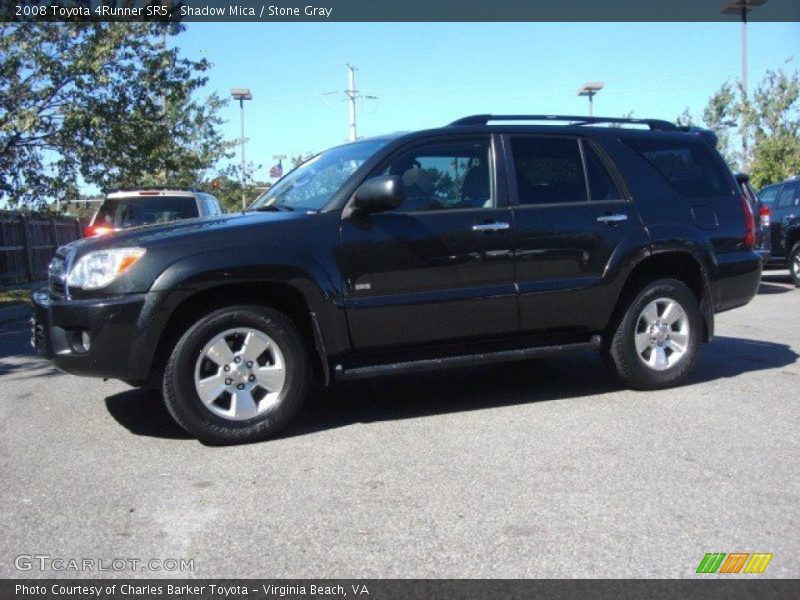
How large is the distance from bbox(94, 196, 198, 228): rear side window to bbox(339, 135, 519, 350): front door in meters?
6.75

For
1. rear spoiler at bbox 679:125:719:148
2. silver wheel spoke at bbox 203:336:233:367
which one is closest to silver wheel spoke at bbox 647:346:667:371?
rear spoiler at bbox 679:125:719:148

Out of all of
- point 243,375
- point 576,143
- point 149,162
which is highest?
point 149,162

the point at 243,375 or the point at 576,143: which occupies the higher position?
the point at 576,143

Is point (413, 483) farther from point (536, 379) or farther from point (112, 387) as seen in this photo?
point (112, 387)

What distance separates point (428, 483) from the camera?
4.10m

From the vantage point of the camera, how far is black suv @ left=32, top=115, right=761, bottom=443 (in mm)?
4676

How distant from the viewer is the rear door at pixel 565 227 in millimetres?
5508

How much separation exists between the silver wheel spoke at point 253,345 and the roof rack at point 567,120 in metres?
2.10

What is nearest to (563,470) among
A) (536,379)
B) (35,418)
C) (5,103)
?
(536,379)

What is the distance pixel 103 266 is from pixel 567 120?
3.58 metres

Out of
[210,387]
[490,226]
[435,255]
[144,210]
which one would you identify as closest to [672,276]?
[490,226]

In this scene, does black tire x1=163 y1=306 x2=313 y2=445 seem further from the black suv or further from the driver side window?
the driver side window

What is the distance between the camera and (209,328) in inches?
185

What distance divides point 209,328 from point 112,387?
2.25m
